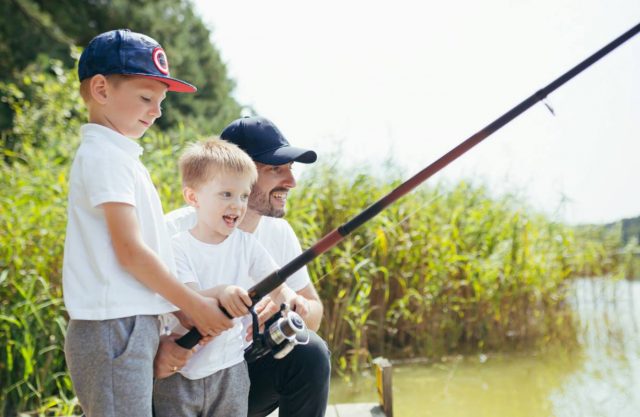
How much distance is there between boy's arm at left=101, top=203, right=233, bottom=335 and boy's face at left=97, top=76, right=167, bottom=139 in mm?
219

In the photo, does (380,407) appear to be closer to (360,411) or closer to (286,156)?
(360,411)

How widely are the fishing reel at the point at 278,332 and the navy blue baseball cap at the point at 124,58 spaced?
0.62 meters

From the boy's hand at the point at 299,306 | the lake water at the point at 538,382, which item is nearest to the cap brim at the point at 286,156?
the boy's hand at the point at 299,306

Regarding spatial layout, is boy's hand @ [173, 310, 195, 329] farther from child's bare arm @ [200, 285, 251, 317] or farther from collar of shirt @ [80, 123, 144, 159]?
collar of shirt @ [80, 123, 144, 159]

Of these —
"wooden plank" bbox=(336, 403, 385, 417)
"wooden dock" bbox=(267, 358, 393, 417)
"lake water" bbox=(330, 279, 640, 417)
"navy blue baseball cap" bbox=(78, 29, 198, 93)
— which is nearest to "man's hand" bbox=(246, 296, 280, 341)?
"navy blue baseball cap" bbox=(78, 29, 198, 93)

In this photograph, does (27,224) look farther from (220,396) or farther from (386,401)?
(220,396)

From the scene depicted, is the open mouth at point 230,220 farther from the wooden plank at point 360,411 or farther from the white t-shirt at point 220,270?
the wooden plank at point 360,411

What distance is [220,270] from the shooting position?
71.5 inches

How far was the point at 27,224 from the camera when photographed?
3838mm

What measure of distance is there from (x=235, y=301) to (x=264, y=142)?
2.44 ft

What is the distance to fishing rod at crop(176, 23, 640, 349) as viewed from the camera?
5.41 ft

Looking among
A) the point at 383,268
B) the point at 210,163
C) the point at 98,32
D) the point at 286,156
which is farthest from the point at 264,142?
the point at 98,32

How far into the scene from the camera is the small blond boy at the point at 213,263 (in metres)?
1.74

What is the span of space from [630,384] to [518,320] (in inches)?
33.8
